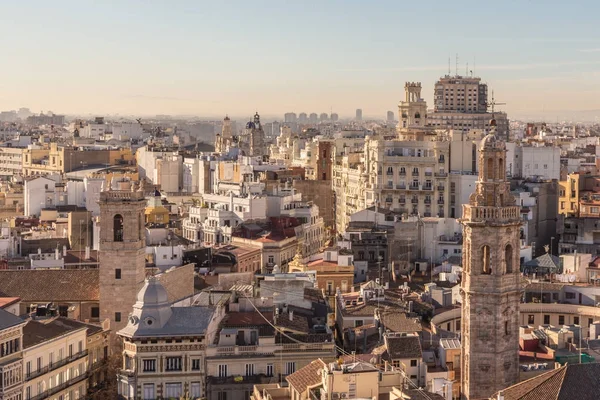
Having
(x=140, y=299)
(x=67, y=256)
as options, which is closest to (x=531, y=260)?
(x=67, y=256)

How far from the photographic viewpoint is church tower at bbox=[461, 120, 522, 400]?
32438 mm

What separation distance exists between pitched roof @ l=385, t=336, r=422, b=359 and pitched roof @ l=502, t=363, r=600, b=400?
8414mm

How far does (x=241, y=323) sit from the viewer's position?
39.2 metres

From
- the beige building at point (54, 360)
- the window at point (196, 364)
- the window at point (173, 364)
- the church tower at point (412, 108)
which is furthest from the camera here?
the church tower at point (412, 108)

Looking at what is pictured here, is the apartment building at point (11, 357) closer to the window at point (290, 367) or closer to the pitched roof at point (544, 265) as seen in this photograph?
the window at point (290, 367)

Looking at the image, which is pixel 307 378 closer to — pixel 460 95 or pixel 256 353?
pixel 256 353

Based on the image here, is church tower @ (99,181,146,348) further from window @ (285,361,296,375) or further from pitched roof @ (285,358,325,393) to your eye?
pitched roof @ (285,358,325,393)

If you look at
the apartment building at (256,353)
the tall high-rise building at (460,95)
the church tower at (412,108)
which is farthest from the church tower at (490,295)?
the tall high-rise building at (460,95)

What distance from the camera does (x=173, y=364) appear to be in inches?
1454

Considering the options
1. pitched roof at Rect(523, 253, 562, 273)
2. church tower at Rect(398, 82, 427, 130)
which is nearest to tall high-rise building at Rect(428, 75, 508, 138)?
church tower at Rect(398, 82, 427, 130)

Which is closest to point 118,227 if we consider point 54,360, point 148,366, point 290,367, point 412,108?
point 54,360

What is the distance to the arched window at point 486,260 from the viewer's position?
3272 centimetres

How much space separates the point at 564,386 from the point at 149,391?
13.9 m

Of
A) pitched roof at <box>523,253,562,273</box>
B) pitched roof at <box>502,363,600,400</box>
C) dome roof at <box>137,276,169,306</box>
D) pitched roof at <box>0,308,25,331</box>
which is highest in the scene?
dome roof at <box>137,276,169,306</box>
